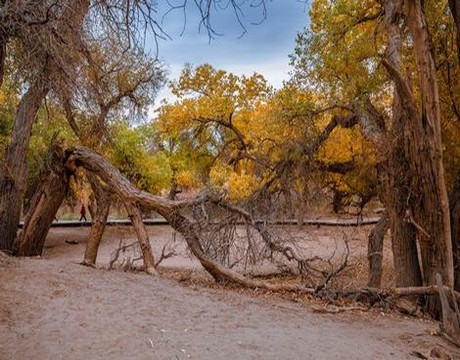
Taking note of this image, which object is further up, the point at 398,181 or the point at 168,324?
the point at 398,181

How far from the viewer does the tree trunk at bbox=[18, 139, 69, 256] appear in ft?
37.6

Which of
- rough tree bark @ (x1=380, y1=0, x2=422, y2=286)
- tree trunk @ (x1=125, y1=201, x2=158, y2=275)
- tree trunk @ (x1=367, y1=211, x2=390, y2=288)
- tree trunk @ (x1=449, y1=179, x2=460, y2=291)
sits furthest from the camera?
tree trunk @ (x1=367, y1=211, x2=390, y2=288)

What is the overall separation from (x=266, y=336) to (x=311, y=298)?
294 cm

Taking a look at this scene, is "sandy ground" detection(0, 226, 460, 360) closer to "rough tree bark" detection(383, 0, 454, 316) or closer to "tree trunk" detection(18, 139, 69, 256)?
"rough tree bark" detection(383, 0, 454, 316)

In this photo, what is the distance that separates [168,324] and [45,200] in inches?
285

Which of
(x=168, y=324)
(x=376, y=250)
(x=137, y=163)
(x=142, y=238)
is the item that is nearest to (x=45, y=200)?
(x=142, y=238)

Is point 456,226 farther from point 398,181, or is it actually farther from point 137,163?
point 137,163

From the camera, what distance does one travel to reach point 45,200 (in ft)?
38.1

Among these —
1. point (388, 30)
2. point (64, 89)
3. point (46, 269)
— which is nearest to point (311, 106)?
point (388, 30)

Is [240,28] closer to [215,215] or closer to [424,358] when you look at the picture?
[424,358]

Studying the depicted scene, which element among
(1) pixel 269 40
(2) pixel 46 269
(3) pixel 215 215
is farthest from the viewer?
(3) pixel 215 215

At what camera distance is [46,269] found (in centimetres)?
762

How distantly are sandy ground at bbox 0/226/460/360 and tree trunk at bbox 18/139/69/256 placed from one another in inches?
144

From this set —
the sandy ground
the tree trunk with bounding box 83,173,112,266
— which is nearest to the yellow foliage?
the tree trunk with bounding box 83,173,112,266
